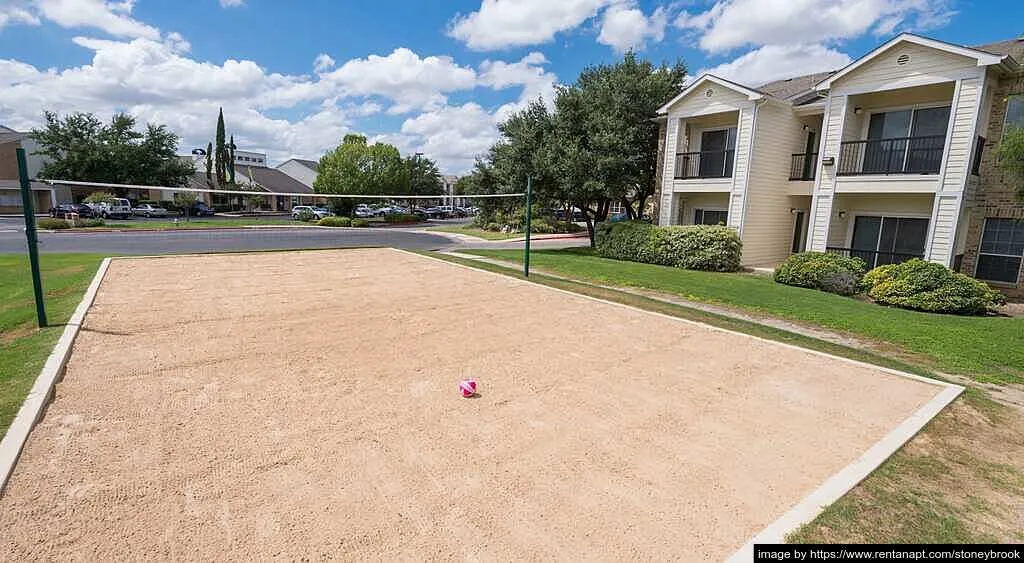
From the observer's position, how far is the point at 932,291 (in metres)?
10.9

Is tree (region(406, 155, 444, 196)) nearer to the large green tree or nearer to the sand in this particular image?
the large green tree

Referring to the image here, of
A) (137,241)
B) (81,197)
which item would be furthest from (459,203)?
(137,241)

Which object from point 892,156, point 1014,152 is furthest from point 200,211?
point 1014,152

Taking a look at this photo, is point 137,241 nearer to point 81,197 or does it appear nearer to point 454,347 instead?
point 454,347

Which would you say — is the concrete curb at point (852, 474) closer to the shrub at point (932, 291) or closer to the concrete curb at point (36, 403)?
the concrete curb at point (36, 403)

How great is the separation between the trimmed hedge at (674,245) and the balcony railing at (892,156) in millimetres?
4027

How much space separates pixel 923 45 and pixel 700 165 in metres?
7.31

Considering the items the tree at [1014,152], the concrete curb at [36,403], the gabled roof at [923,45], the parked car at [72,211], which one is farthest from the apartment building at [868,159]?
the parked car at [72,211]

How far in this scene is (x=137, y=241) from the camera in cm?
2153

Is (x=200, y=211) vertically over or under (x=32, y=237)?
under

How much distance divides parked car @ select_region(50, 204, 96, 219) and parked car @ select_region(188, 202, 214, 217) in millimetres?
7858

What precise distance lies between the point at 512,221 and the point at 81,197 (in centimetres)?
3821

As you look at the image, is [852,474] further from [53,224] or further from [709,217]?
[53,224]

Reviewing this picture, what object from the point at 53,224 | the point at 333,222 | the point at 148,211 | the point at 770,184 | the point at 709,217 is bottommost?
the point at 53,224
